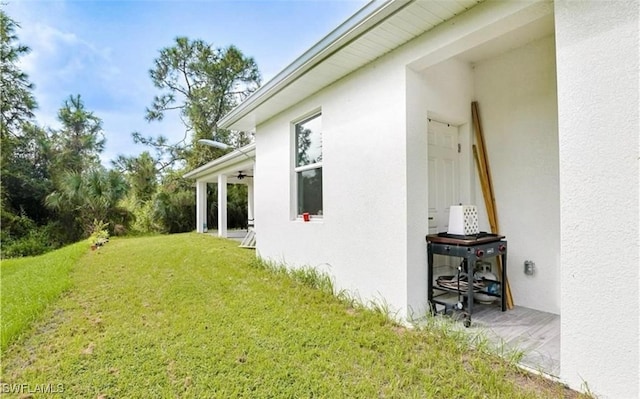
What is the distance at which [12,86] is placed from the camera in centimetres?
1697

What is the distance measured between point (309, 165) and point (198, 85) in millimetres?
21277

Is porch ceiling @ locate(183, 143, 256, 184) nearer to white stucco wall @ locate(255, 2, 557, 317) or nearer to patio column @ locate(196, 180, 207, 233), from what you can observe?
patio column @ locate(196, 180, 207, 233)

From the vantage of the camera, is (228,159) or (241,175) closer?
(228,159)

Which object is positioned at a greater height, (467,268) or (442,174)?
(442,174)

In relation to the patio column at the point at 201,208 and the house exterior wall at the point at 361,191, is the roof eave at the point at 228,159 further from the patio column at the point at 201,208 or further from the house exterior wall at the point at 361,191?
the house exterior wall at the point at 361,191

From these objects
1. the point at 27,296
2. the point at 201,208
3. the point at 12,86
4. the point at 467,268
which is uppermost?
the point at 12,86

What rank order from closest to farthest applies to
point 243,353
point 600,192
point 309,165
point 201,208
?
point 600,192, point 243,353, point 309,165, point 201,208

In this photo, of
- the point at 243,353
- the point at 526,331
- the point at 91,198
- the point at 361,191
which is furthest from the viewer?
the point at 91,198

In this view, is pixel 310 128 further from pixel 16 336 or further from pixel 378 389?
pixel 16 336

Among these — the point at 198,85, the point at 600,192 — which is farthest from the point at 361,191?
the point at 198,85

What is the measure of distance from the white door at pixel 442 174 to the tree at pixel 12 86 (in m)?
22.1

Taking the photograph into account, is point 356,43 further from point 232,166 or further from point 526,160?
point 232,166

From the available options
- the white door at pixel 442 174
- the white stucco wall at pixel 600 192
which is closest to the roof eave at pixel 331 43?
the white stucco wall at pixel 600 192

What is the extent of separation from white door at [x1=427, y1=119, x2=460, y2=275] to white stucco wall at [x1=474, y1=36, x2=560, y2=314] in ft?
1.33
